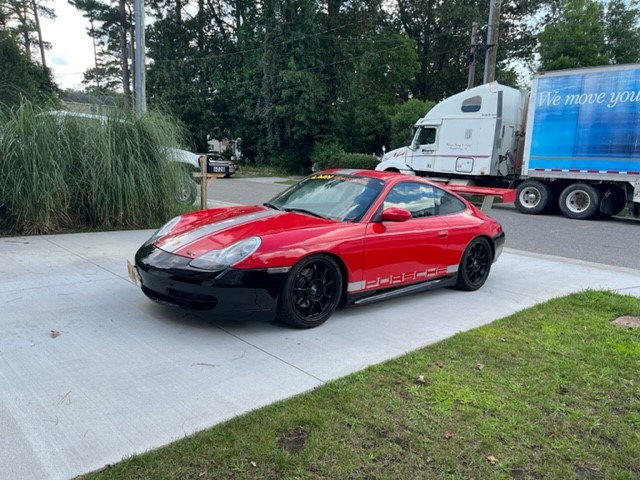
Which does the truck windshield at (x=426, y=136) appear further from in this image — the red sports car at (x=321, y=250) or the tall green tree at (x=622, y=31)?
the tall green tree at (x=622, y=31)

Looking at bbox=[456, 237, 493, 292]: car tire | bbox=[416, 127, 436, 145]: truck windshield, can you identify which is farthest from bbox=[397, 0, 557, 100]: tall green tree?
bbox=[456, 237, 493, 292]: car tire

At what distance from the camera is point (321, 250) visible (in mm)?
4348

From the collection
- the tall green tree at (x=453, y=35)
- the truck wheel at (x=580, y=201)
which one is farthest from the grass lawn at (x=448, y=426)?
the tall green tree at (x=453, y=35)

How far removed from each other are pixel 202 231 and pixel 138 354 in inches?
49.6

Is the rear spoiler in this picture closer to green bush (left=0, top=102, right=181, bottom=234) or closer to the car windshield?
the car windshield

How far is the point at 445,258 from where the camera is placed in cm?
557

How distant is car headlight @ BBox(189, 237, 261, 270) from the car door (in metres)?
1.13

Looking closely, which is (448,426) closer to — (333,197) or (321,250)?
(321,250)

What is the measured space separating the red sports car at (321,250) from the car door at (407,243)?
11 millimetres

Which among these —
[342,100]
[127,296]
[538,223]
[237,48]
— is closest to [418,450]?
[127,296]

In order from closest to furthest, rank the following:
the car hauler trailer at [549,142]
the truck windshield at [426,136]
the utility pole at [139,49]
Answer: the utility pole at [139,49]
the car hauler trailer at [549,142]
the truck windshield at [426,136]

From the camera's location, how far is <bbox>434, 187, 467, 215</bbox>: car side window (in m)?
5.73

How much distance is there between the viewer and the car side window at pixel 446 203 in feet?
18.8

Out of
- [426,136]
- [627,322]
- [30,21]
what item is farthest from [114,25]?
[627,322]
